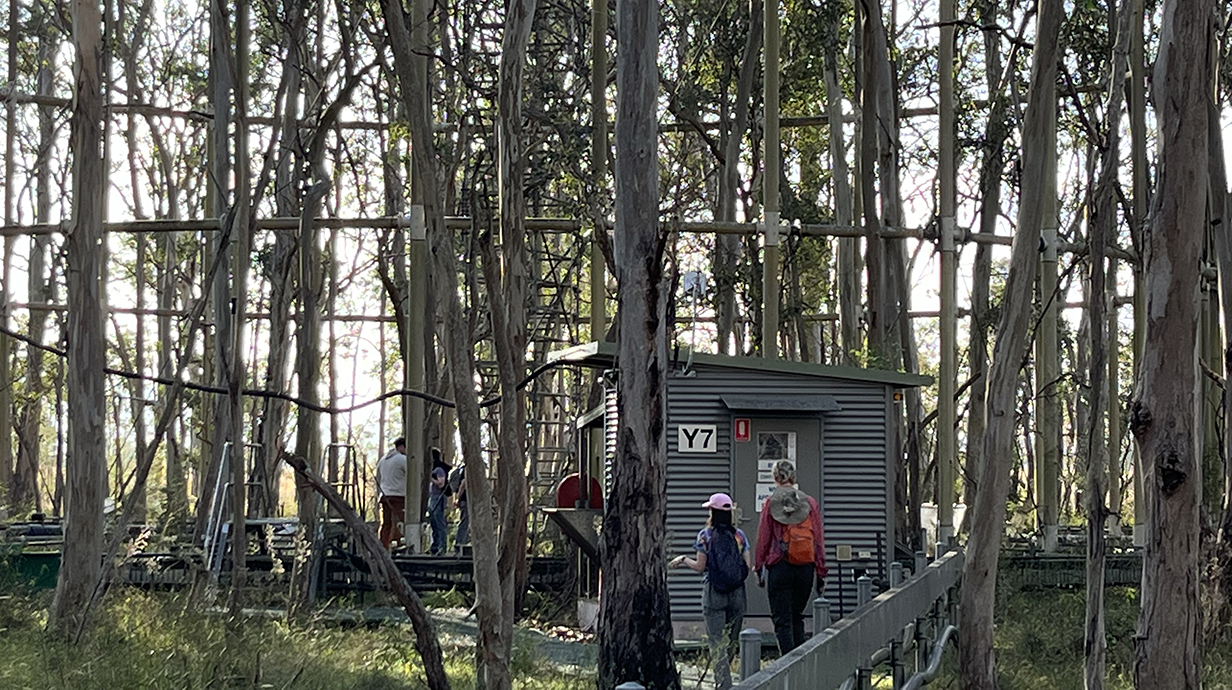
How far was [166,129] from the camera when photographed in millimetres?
46781

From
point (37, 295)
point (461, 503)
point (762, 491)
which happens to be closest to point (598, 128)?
point (461, 503)

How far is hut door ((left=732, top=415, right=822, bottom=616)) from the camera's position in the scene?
1677cm

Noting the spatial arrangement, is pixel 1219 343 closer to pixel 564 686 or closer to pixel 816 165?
pixel 816 165

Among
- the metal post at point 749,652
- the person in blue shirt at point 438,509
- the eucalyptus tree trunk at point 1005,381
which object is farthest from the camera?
the person in blue shirt at point 438,509

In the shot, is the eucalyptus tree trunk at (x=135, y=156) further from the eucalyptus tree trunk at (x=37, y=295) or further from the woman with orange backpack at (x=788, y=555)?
the woman with orange backpack at (x=788, y=555)

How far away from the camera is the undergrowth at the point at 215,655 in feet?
36.0

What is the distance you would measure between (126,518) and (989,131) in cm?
1769

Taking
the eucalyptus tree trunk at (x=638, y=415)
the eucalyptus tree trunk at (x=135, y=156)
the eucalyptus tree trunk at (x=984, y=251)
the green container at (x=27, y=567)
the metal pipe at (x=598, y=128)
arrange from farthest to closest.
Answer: the eucalyptus tree trunk at (x=135, y=156), the eucalyptus tree trunk at (x=984, y=251), the metal pipe at (x=598, y=128), the green container at (x=27, y=567), the eucalyptus tree trunk at (x=638, y=415)

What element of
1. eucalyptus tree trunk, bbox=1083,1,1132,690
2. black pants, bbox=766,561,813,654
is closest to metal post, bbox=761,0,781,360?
eucalyptus tree trunk, bbox=1083,1,1132,690

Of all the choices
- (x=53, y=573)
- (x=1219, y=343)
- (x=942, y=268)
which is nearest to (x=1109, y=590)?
(x=942, y=268)

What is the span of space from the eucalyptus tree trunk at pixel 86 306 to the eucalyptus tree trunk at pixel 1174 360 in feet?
30.3

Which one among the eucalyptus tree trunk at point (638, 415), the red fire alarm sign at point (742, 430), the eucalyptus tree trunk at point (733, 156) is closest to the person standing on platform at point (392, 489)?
the red fire alarm sign at point (742, 430)

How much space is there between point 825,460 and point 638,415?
4.78 m

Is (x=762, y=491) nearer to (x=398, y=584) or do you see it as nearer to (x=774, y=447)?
(x=774, y=447)
